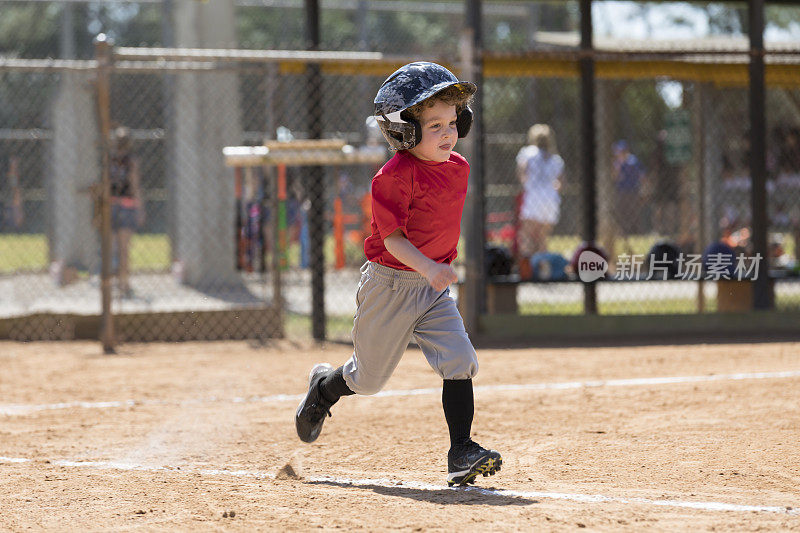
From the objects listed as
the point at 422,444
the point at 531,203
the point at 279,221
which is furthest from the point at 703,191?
the point at 422,444

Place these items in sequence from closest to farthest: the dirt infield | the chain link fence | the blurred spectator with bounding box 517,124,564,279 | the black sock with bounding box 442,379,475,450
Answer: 1. the dirt infield
2. the black sock with bounding box 442,379,475,450
3. the chain link fence
4. the blurred spectator with bounding box 517,124,564,279

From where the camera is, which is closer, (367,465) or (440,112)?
(440,112)

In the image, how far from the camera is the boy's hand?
3.95 meters

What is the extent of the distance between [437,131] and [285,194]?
5384 mm

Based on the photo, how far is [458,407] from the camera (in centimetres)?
419

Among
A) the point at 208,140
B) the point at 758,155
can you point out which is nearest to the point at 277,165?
the point at 208,140

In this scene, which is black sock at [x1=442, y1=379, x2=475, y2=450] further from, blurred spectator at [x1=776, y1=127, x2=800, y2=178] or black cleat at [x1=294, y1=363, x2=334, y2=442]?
blurred spectator at [x1=776, y1=127, x2=800, y2=178]

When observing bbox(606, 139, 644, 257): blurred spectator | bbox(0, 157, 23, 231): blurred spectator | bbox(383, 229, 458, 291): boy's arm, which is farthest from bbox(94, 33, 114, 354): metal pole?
bbox(606, 139, 644, 257): blurred spectator

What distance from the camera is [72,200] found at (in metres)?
14.3

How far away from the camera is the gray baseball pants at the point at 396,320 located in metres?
4.30

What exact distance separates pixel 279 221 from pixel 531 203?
3.31 metres

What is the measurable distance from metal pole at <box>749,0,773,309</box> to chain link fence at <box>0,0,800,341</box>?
22 cm

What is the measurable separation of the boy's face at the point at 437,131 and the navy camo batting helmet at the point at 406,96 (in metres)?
0.04

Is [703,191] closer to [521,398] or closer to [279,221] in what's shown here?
[279,221]
